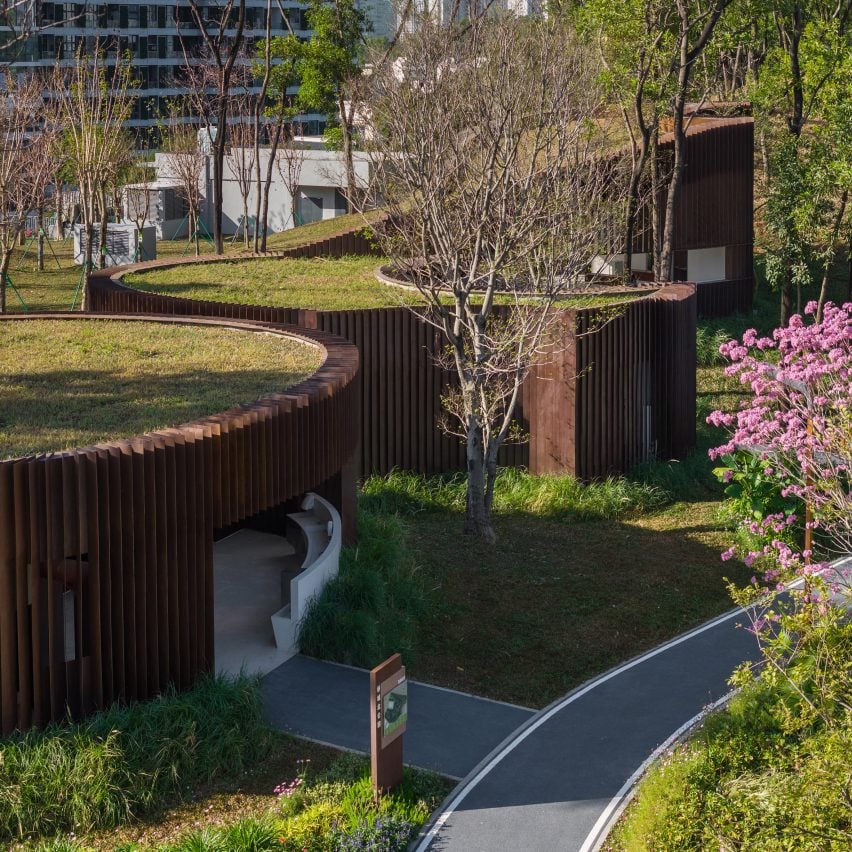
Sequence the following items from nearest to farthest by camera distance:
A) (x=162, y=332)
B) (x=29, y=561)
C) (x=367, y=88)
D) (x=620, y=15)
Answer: (x=29, y=561), (x=162, y=332), (x=367, y=88), (x=620, y=15)

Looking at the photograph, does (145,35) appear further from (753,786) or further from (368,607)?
(753,786)

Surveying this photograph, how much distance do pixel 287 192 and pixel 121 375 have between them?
33.7 meters

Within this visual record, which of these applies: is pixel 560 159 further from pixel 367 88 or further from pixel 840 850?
pixel 840 850


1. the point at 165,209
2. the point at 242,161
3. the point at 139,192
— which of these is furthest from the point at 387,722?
the point at 165,209

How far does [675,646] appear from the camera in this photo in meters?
13.4

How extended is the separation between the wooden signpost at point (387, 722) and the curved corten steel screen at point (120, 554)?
204 centimetres

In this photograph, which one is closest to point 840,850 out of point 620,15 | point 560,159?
point 560,159

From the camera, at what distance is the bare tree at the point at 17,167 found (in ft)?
85.9

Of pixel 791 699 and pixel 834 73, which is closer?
pixel 791 699

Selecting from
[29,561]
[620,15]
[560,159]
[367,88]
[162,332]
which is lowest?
[29,561]

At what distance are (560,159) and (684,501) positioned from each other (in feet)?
19.2

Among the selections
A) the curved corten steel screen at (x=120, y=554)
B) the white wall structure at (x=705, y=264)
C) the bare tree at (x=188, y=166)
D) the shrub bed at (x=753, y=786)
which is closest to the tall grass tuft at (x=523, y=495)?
the curved corten steel screen at (x=120, y=554)

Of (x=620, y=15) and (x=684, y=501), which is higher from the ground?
(x=620, y=15)

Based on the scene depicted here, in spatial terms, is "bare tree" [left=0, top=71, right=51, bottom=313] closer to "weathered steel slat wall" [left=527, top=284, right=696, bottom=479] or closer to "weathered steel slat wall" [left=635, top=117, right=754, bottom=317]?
"weathered steel slat wall" [left=527, top=284, right=696, bottom=479]
